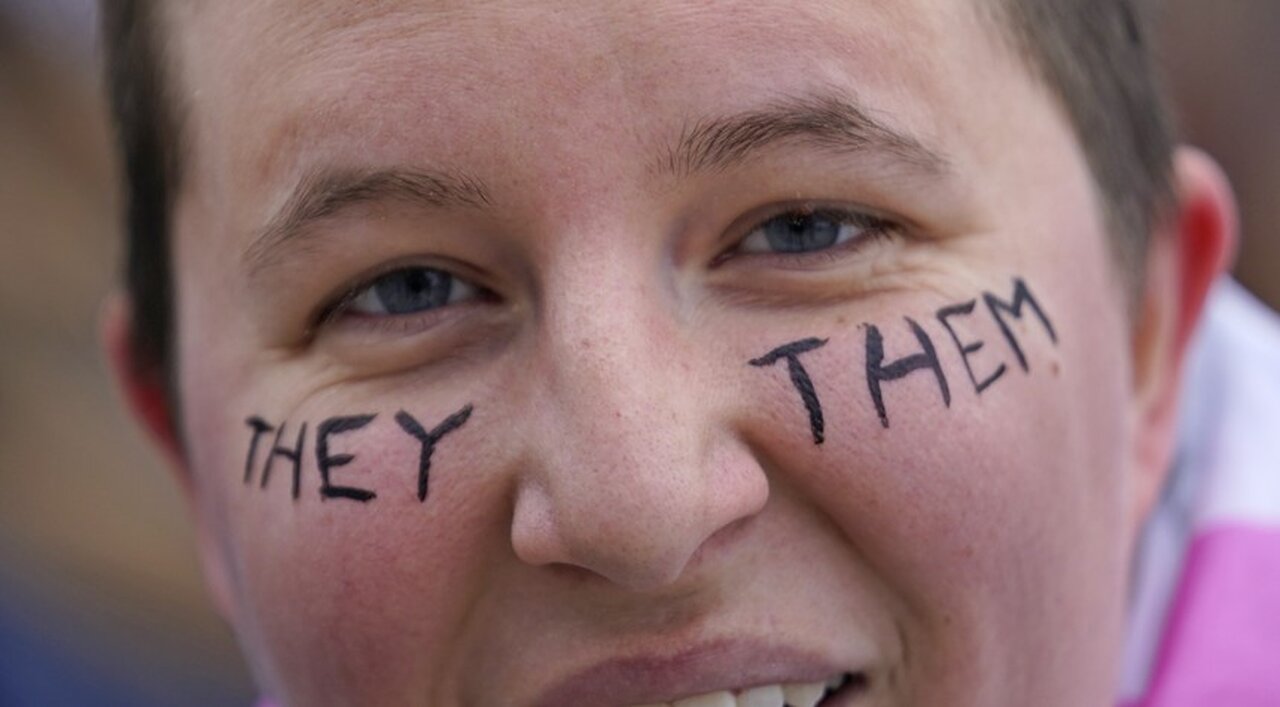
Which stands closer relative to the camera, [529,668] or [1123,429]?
[529,668]

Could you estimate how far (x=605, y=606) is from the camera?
1.42 meters

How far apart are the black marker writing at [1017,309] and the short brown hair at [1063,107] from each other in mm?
253

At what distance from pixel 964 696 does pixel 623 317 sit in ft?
1.67

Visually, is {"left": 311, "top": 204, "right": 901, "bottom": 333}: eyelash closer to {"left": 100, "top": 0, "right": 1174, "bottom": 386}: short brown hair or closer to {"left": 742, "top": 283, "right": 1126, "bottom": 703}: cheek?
{"left": 742, "top": 283, "right": 1126, "bottom": 703}: cheek

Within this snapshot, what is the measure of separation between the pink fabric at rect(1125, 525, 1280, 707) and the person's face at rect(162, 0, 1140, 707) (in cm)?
38

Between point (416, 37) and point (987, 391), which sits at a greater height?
point (416, 37)

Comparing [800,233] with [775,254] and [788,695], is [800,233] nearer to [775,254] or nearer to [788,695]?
[775,254]

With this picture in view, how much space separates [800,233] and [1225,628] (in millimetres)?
851

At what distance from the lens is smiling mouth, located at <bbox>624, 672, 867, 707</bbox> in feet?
4.80

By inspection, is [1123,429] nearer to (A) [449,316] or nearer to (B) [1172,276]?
(B) [1172,276]

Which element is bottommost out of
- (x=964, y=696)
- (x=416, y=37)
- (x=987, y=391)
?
(x=964, y=696)

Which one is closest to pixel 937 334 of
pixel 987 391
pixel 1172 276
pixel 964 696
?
pixel 987 391

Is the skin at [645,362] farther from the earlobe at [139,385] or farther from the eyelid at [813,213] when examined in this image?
the earlobe at [139,385]

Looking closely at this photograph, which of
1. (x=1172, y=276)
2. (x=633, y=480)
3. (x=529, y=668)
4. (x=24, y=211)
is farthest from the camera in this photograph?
(x=24, y=211)
